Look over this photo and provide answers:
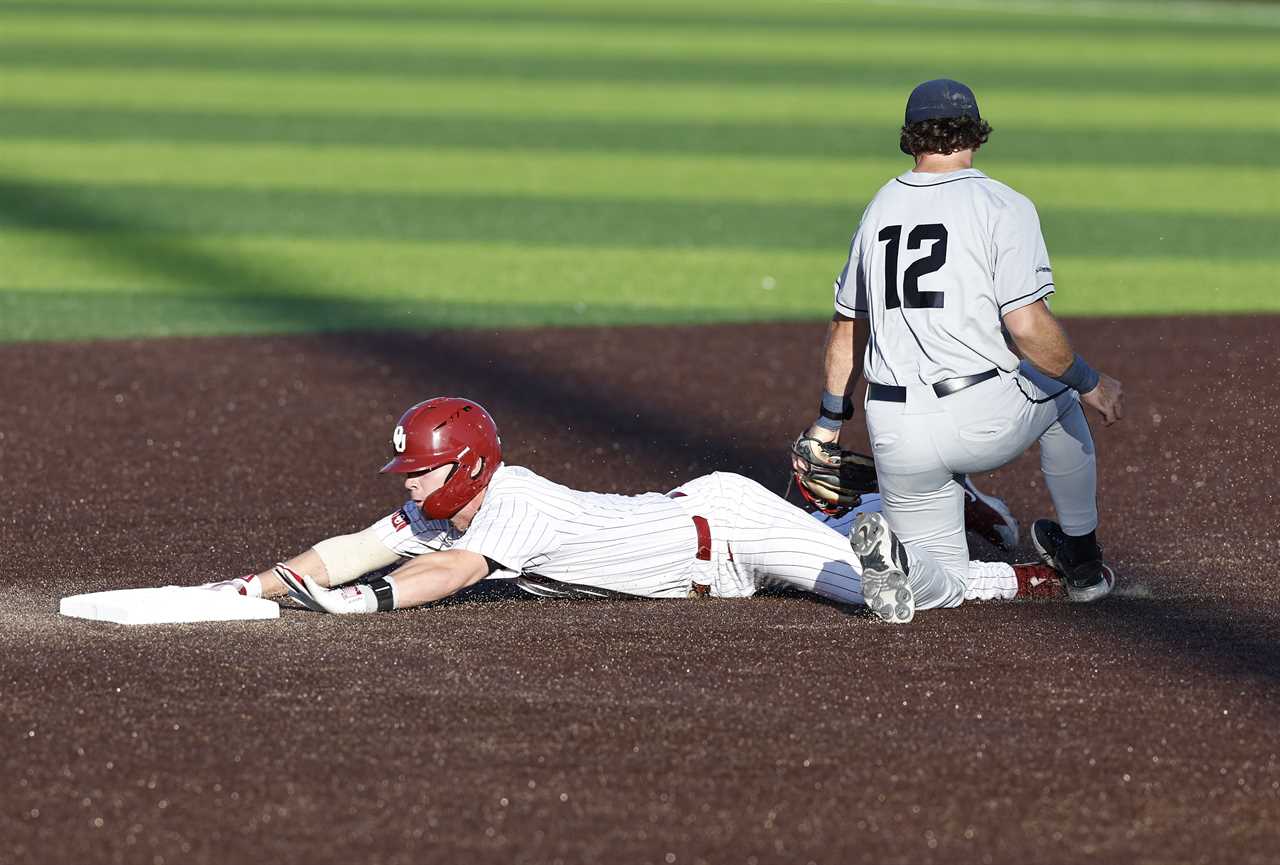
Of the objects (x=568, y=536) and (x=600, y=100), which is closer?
(x=568, y=536)

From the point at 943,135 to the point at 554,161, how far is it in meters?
11.6

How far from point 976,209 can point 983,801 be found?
1.95 m

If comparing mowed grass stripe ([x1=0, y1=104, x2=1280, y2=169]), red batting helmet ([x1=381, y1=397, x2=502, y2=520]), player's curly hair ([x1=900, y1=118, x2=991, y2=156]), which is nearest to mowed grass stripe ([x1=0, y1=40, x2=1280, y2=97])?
mowed grass stripe ([x1=0, y1=104, x2=1280, y2=169])

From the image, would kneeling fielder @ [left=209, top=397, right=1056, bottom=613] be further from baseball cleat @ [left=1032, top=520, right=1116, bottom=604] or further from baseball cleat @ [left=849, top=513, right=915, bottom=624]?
baseball cleat @ [left=849, top=513, right=915, bottom=624]

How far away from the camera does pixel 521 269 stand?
42.7 feet

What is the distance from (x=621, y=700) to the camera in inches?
193

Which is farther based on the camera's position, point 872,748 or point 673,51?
point 673,51

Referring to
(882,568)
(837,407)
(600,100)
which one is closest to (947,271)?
(837,407)

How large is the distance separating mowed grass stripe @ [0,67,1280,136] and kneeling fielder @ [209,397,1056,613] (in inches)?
539

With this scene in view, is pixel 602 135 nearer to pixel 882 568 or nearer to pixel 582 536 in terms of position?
pixel 582 536

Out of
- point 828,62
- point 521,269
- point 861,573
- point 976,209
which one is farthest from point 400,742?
point 828,62

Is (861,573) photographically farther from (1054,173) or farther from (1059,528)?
(1054,173)

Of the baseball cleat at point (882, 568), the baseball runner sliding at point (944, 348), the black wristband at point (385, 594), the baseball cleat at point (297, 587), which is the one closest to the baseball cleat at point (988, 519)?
the baseball runner sliding at point (944, 348)

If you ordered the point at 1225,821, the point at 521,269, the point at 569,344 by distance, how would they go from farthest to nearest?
1. the point at 521,269
2. the point at 569,344
3. the point at 1225,821
